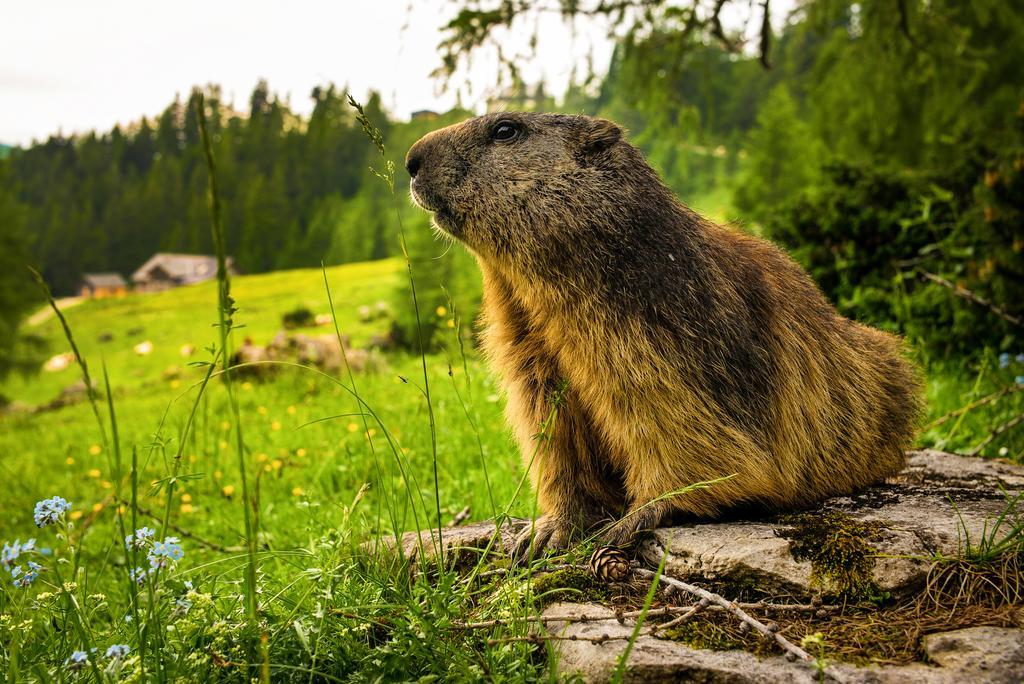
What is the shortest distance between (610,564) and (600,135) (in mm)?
1711

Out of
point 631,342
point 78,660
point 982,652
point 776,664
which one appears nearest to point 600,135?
point 631,342

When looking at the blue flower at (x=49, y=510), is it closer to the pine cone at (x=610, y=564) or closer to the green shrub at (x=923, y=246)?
the pine cone at (x=610, y=564)

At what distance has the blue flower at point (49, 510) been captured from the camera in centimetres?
238

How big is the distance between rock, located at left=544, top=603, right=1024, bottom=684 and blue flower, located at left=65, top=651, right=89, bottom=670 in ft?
4.20

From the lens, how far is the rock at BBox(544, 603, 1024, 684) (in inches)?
78.6

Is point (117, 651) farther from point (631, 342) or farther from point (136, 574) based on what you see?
point (631, 342)

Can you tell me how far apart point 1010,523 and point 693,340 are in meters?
1.25

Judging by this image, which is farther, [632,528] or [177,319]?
[177,319]

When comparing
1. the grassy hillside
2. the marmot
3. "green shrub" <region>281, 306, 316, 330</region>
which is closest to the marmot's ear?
the marmot

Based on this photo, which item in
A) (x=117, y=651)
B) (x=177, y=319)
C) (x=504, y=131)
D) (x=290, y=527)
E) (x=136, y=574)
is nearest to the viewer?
(x=136, y=574)

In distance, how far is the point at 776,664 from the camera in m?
2.08

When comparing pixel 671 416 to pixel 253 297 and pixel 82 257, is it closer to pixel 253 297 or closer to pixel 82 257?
pixel 253 297

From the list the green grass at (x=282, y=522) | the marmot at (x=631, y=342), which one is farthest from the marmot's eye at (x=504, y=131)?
the green grass at (x=282, y=522)

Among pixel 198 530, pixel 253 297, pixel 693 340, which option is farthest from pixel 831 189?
A: pixel 253 297
